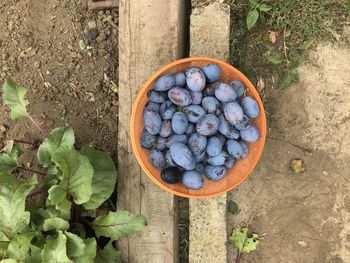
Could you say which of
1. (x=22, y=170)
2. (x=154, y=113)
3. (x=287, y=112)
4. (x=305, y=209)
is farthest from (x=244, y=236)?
(x=22, y=170)

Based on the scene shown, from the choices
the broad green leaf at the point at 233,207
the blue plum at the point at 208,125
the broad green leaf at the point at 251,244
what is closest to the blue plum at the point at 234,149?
the blue plum at the point at 208,125

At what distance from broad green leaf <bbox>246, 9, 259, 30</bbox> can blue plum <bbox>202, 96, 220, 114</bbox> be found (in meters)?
0.52

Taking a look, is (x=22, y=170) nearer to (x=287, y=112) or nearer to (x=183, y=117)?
(x=183, y=117)

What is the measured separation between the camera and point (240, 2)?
2.38m

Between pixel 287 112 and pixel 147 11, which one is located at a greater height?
pixel 147 11

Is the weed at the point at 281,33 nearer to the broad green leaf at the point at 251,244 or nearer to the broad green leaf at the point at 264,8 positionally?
the broad green leaf at the point at 264,8

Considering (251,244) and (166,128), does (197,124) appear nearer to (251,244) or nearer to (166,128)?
(166,128)

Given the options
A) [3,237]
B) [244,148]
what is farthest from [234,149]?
[3,237]

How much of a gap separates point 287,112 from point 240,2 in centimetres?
59

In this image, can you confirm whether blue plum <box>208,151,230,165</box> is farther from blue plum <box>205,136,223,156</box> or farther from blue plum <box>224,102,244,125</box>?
blue plum <box>224,102,244,125</box>

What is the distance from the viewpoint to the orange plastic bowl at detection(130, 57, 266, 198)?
2051 mm

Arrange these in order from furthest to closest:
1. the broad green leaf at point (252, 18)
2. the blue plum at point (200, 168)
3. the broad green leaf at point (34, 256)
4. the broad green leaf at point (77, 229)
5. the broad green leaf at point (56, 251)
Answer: the broad green leaf at point (252, 18) → the broad green leaf at point (77, 229) → the blue plum at point (200, 168) → the broad green leaf at point (34, 256) → the broad green leaf at point (56, 251)

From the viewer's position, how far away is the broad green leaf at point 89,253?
1979 millimetres

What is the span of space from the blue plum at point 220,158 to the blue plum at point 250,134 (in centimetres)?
11
